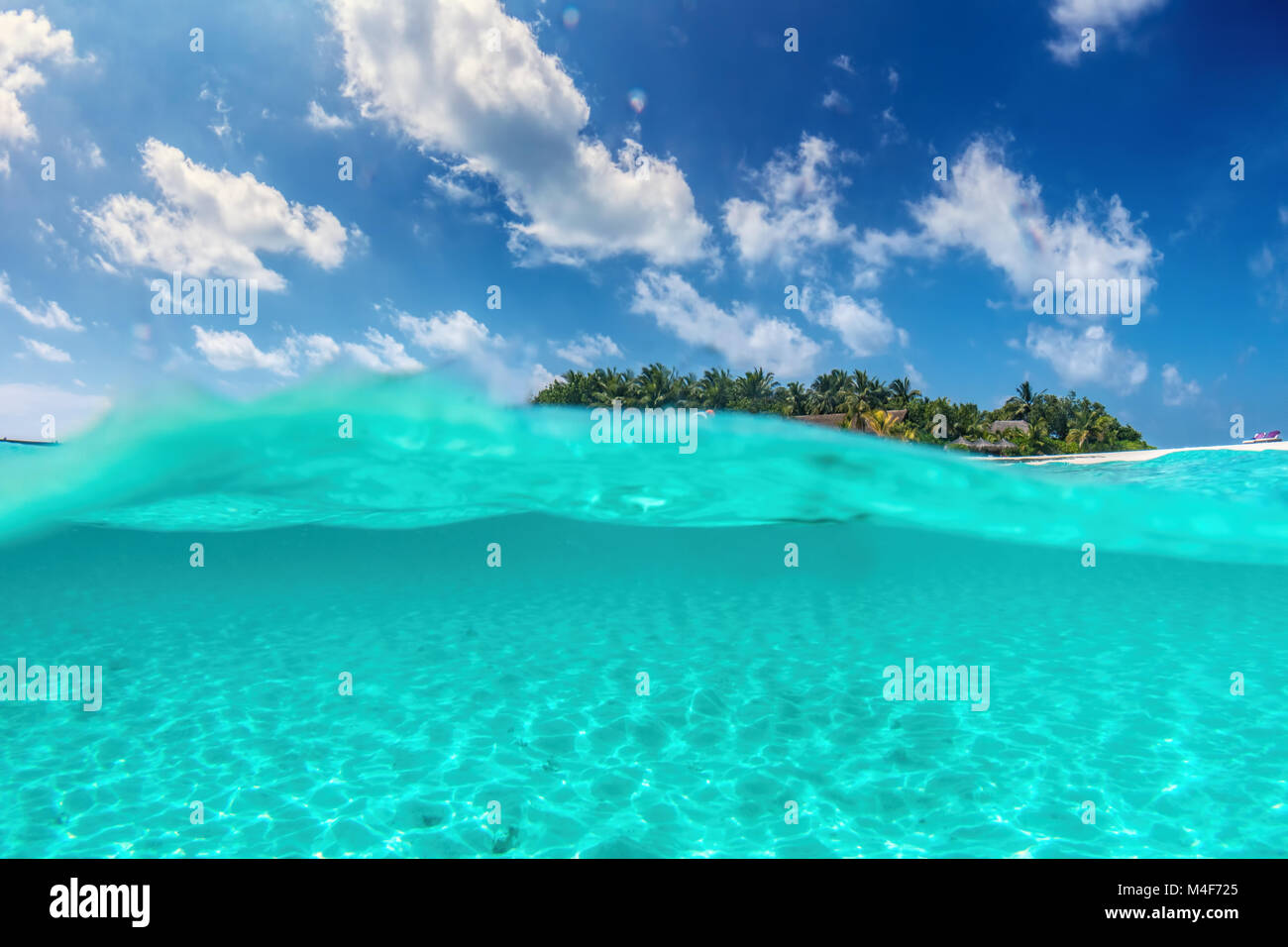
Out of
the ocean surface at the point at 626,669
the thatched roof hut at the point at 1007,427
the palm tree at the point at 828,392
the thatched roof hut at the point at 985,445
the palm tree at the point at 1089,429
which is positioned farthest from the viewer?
the palm tree at the point at 828,392

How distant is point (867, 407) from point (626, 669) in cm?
5128

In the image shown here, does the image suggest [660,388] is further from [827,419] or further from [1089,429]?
[1089,429]

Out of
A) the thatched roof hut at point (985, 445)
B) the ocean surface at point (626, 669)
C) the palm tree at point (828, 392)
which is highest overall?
the palm tree at point (828, 392)

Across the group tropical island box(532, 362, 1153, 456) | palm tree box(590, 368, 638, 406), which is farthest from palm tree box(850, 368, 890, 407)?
palm tree box(590, 368, 638, 406)

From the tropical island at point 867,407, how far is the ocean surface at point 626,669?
114ft

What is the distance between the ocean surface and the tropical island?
34.7m

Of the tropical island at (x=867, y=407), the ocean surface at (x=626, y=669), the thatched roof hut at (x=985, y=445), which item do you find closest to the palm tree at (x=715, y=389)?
the tropical island at (x=867, y=407)

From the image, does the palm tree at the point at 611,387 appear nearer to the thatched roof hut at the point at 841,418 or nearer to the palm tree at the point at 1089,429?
the thatched roof hut at the point at 841,418

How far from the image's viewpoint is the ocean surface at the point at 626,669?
6.55 metres

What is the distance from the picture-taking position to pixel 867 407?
57094 millimetres

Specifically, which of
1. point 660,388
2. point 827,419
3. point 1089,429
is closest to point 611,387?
point 660,388
